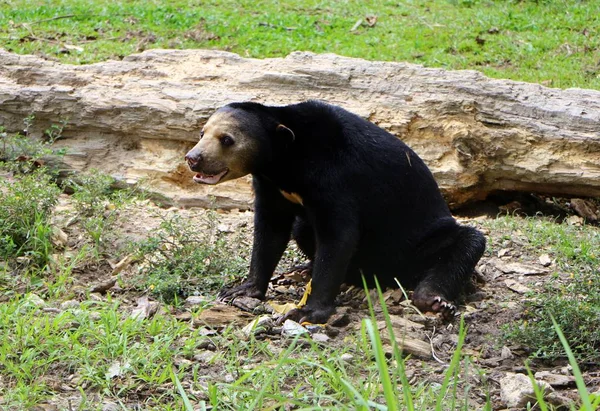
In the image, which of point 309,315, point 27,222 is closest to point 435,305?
point 309,315

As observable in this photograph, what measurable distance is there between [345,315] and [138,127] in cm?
334

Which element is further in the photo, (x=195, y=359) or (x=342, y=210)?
(x=342, y=210)

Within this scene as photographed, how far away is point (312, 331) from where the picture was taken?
480 cm

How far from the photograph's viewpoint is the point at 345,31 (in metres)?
11.5

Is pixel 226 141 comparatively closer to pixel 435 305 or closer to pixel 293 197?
pixel 293 197

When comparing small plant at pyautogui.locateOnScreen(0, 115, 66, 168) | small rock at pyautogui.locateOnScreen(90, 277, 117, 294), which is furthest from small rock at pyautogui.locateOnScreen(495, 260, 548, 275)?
small plant at pyautogui.locateOnScreen(0, 115, 66, 168)

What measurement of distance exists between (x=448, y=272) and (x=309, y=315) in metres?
0.94

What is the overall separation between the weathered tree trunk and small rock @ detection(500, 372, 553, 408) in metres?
3.40

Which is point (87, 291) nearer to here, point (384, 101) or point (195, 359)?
point (195, 359)

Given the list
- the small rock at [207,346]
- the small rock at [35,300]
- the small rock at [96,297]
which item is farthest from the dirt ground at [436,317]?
the small rock at [35,300]

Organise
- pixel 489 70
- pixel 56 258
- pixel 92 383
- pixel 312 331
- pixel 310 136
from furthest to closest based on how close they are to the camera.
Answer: pixel 489 70
pixel 56 258
pixel 310 136
pixel 312 331
pixel 92 383

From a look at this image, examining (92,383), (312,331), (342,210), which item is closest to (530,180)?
(342,210)

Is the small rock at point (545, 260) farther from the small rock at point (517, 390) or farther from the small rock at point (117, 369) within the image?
the small rock at point (117, 369)

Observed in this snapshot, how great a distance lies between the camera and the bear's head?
5113 millimetres
